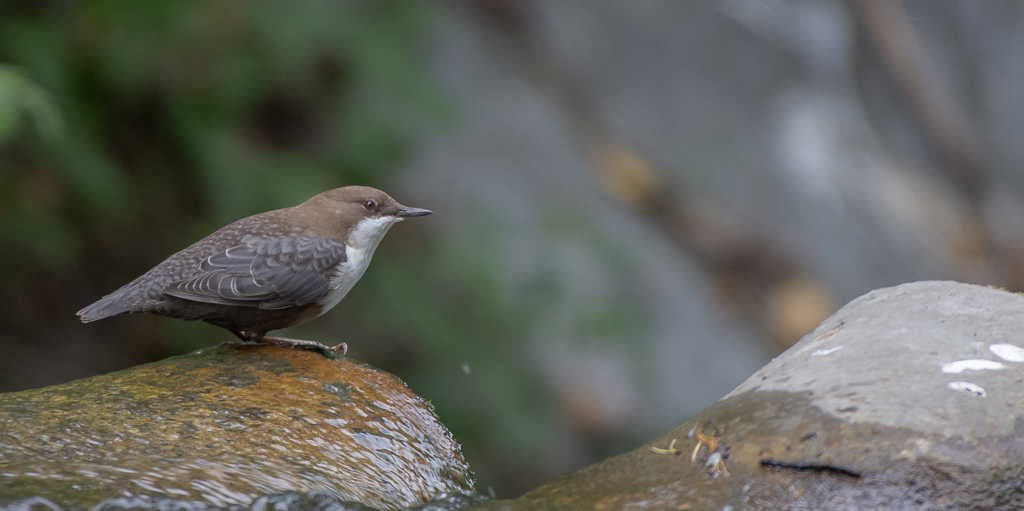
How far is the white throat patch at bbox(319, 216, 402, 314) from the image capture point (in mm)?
3267

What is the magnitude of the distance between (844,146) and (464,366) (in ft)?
13.2

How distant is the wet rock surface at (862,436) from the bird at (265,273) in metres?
1.22

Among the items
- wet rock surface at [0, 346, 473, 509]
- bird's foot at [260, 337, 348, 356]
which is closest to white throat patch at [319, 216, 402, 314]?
bird's foot at [260, 337, 348, 356]

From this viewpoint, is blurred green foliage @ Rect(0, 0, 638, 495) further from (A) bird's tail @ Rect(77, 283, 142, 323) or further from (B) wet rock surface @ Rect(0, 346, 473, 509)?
(B) wet rock surface @ Rect(0, 346, 473, 509)

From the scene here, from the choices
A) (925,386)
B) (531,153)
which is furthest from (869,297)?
(531,153)

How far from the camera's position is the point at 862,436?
6.86ft

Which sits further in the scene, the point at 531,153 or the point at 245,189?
the point at 531,153

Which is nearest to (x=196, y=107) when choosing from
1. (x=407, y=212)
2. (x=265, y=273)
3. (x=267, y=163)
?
(x=267, y=163)

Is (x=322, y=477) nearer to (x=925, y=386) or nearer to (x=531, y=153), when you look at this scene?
(x=925, y=386)

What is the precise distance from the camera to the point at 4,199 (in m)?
4.26

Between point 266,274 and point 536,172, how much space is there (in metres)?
3.38

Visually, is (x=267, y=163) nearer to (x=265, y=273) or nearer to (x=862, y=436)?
(x=265, y=273)

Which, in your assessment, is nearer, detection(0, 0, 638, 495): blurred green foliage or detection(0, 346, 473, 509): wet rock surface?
detection(0, 346, 473, 509): wet rock surface

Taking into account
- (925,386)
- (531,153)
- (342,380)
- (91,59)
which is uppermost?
(531,153)
